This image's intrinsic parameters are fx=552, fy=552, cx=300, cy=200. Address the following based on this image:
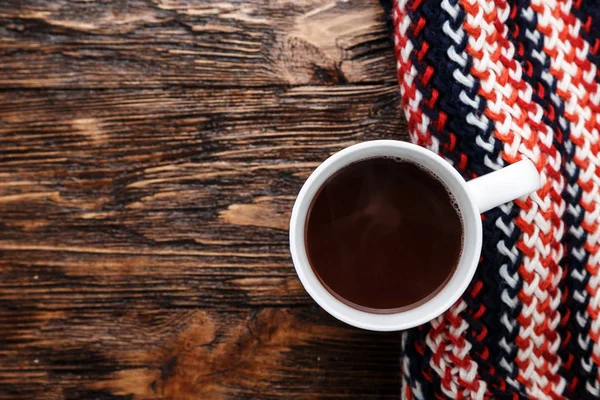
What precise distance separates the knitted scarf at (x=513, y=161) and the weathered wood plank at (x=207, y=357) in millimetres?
59

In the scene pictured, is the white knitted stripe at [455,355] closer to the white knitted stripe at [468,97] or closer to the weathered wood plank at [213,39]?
the white knitted stripe at [468,97]

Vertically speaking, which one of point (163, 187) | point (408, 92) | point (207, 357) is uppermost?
point (408, 92)

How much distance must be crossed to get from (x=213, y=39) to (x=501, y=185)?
0.29m

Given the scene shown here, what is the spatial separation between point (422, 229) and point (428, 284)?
0.14 ft

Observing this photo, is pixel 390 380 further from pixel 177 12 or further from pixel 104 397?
pixel 177 12

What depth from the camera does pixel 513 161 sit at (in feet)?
1.46

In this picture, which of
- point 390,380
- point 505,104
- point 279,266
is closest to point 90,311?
point 279,266

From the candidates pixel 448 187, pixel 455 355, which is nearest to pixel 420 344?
pixel 455 355

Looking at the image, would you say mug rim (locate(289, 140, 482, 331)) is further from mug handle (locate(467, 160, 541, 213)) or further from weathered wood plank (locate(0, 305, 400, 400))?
weathered wood plank (locate(0, 305, 400, 400))

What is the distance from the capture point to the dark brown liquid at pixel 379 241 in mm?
414

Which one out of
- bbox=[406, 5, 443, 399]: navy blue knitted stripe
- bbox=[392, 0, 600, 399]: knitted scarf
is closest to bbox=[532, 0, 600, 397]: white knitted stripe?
bbox=[392, 0, 600, 399]: knitted scarf

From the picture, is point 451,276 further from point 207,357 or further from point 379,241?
point 207,357

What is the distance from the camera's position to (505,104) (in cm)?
45

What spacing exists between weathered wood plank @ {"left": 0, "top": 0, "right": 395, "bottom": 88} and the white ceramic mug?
14 centimetres
